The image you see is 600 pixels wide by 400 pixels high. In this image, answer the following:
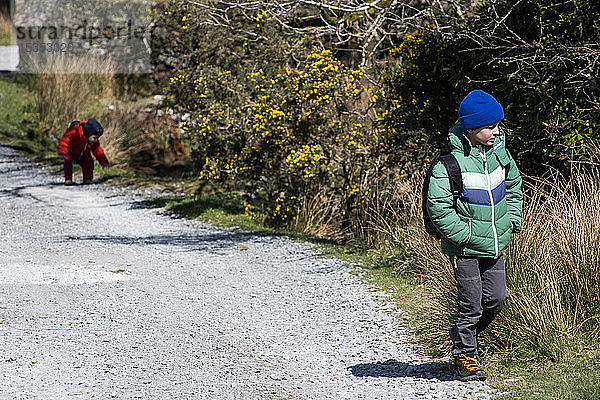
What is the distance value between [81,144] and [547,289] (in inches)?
350

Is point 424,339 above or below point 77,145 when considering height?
below

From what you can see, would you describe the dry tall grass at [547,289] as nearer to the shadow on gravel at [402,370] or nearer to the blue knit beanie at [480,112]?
the shadow on gravel at [402,370]

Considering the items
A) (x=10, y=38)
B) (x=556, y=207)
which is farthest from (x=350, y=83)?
(x=10, y=38)

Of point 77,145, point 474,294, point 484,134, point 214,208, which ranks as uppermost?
point 484,134

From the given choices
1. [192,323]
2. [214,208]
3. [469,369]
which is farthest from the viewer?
[214,208]

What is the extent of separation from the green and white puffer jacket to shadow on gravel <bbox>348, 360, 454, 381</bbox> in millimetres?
779

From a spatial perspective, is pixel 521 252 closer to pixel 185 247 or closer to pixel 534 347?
pixel 534 347

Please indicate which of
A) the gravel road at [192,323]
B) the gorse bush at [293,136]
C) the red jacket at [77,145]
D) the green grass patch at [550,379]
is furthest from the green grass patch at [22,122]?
the green grass patch at [550,379]

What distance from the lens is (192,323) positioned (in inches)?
216

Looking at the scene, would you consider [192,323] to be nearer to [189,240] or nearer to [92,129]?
[189,240]

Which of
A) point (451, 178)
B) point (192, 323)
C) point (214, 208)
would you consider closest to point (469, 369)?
point (451, 178)

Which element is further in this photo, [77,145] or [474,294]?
[77,145]

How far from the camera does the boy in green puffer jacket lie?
4059mm

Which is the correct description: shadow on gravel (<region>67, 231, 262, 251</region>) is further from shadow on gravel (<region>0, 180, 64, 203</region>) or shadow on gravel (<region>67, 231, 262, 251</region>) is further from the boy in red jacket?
the boy in red jacket
